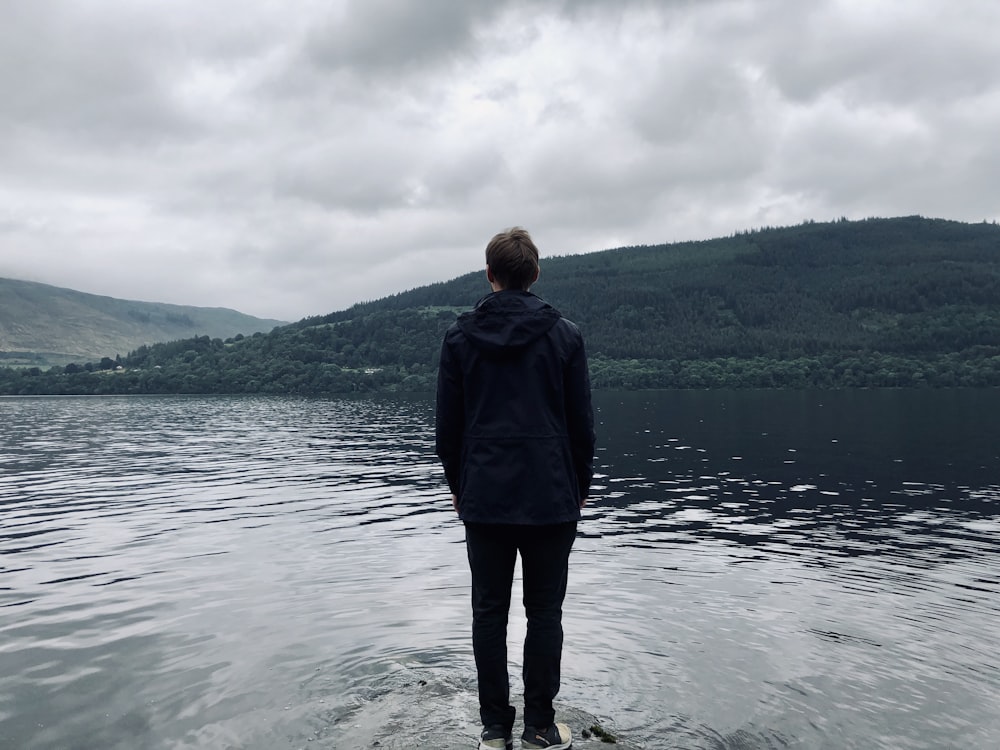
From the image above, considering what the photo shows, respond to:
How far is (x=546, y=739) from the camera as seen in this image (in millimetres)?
6516

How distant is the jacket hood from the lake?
11.8ft

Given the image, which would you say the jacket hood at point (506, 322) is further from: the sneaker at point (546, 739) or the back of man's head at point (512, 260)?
the sneaker at point (546, 739)

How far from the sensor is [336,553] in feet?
63.0

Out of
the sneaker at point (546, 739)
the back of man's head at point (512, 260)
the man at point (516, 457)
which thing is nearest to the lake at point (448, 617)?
the sneaker at point (546, 739)

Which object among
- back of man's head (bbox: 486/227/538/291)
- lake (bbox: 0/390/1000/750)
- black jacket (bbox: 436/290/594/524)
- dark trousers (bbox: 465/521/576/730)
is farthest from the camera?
lake (bbox: 0/390/1000/750)

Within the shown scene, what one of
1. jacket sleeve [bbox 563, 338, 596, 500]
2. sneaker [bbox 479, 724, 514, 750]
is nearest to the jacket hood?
jacket sleeve [bbox 563, 338, 596, 500]

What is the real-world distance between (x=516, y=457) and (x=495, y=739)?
8.14 feet

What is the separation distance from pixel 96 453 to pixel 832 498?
158ft

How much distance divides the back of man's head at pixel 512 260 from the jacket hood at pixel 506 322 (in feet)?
0.78

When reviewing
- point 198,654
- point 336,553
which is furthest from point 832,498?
point 198,654

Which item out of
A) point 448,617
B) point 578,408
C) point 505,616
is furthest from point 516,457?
point 448,617

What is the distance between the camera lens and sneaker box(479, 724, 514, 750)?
6484 mm

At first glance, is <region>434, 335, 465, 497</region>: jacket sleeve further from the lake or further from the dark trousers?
the lake

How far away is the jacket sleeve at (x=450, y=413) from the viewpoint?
6473 mm
